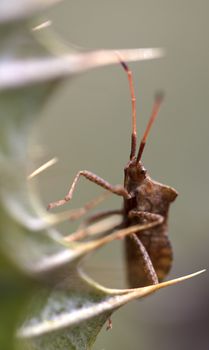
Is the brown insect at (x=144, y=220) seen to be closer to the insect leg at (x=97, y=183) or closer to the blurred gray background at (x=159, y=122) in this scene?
the insect leg at (x=97, y=183)

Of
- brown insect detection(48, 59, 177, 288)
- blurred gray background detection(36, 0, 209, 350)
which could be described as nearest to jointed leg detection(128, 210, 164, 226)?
brown insect detection(48, 59, 177, 288)

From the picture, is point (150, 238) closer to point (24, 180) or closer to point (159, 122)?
point (24, 180)

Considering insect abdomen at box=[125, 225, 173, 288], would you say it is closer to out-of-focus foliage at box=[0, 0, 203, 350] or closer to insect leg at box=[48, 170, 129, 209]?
insect leg at box=[48, 170, 129, 209]

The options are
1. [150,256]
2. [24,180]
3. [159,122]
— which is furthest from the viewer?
[159,122]

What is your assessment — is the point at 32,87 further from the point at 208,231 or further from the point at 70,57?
the point at 208,231

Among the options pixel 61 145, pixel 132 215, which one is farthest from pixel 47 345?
pixel 61 145

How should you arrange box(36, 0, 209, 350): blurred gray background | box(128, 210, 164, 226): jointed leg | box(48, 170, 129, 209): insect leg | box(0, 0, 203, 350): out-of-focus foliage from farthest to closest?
box(36, 0, 209, 350): blurred gray background, box(128, 210, 164, 226): jointed leg, box(48, 170, 129, 209): insect leg, box(0, 0, 203, 350): out-of-focus foliage

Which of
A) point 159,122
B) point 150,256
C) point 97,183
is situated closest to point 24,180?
point 97,183
